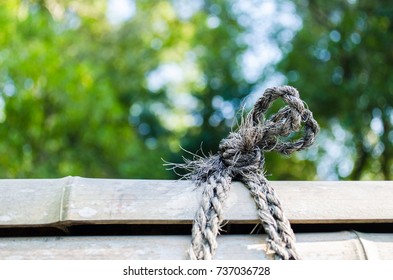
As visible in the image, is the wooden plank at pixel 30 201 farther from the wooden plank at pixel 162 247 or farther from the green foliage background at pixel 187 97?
the green foliage background at pixel 187 97

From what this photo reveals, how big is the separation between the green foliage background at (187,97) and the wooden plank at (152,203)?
388 cm

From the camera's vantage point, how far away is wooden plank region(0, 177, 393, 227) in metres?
0.69

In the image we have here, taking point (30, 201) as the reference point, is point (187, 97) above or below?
above

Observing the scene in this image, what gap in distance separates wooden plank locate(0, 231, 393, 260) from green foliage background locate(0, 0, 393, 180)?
→ 392cm

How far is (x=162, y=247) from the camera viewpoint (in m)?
0.69

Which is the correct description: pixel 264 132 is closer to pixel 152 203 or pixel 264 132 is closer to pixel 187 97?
pixel 152 203

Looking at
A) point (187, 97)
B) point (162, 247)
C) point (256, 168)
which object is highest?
point (187, 97)

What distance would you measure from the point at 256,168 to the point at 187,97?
7787 millimetres

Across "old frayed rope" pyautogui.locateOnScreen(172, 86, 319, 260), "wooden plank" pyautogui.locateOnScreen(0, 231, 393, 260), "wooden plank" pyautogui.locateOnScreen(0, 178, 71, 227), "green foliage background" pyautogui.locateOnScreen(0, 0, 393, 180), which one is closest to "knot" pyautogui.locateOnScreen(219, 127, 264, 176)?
"old frayed rope" pyautogui.locateOnScreen(172, 86, 319, 260)

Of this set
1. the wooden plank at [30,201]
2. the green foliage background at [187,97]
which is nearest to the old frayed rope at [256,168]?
the wooden plank at [30,201]

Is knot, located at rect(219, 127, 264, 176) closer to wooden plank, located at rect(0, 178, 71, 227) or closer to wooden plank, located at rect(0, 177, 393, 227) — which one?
wooden plank, located at rect(0, 177, 393, 227)

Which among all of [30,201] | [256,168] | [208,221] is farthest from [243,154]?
[30,201]
